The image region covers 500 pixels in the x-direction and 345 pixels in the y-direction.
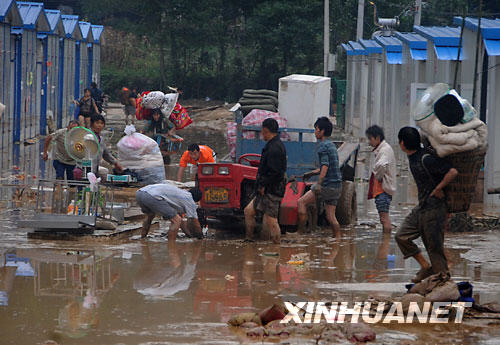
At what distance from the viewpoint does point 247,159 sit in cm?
1341

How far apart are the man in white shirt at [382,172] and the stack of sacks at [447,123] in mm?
3900

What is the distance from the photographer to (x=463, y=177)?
8422mm

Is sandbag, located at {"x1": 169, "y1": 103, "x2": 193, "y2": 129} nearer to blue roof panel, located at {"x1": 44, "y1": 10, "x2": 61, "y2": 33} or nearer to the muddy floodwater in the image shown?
the muddy floodwater

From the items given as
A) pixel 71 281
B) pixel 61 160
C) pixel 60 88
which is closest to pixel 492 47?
pixel 61 160

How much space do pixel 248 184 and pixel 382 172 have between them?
6.26 ft

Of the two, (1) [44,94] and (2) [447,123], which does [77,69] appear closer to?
(1) [44,94]

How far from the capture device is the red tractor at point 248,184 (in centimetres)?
1204

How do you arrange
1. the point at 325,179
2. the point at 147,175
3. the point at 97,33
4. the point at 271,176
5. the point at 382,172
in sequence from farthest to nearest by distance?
the point at 97,33
the point at 147,175
the point at 382,172
the point at 325,179
the point at 271,176

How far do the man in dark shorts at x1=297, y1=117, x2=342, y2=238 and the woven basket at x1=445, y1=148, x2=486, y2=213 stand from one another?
357 cm

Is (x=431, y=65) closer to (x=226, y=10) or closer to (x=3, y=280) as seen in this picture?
(x=3, y=280)

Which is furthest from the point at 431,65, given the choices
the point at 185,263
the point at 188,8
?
the point at 188,8

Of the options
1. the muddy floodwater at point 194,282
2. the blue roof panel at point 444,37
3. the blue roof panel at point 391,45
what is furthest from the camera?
the blue roof panel at point 391,45

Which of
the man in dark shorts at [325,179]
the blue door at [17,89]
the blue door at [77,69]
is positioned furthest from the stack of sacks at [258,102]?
the blue door at [77,69]

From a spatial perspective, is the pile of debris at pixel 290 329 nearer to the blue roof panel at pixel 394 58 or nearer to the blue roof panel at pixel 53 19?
the blue roof panel at pixel 394 58
